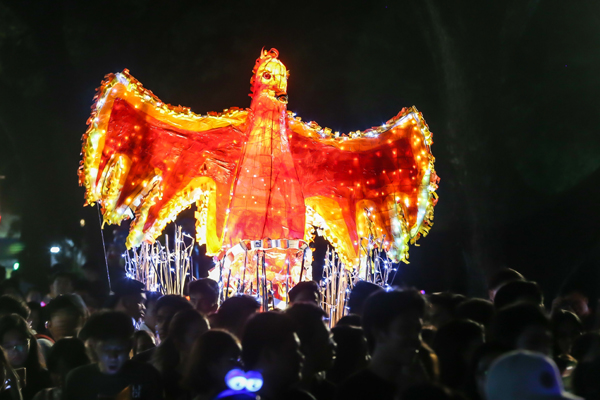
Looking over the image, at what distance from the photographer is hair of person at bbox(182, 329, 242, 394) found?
260 centimetres

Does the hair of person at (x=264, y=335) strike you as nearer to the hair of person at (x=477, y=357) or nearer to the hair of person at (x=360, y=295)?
the hair of person at (x=477, y=357)

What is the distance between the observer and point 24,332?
3.73 metres

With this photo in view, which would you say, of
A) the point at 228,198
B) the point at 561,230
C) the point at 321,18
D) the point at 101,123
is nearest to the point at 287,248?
the point at 228,198

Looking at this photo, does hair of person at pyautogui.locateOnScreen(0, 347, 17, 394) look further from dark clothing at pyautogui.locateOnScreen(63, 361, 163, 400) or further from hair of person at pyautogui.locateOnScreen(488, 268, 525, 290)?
hair of person at pyautogui.locateOnScreen(488, 268, 525, 290)

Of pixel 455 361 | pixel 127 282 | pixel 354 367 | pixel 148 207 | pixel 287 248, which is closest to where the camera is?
pixel 455 361

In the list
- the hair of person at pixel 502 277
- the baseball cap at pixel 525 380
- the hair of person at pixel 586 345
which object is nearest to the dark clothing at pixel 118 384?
the baseball cap at pixel 525 380

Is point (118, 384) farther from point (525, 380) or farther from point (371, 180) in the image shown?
point (371, 180)

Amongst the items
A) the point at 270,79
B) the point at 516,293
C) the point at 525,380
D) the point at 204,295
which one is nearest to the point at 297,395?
the point at 525,380

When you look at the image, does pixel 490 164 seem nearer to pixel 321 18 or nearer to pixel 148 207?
pixel 321 18

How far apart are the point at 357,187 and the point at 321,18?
4470 millimetres

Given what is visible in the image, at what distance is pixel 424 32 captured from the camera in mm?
11070

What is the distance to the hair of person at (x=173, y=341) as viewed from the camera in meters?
3.15

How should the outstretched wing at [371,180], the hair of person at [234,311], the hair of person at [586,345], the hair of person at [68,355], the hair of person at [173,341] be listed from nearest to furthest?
the hair of person at [586,345] < the hair of person at [173,341] < the hair of person at [68,355] < the hair of person at [234,311] < the outstretched wing at [371,180]

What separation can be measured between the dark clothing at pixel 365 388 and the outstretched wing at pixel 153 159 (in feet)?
16.7
